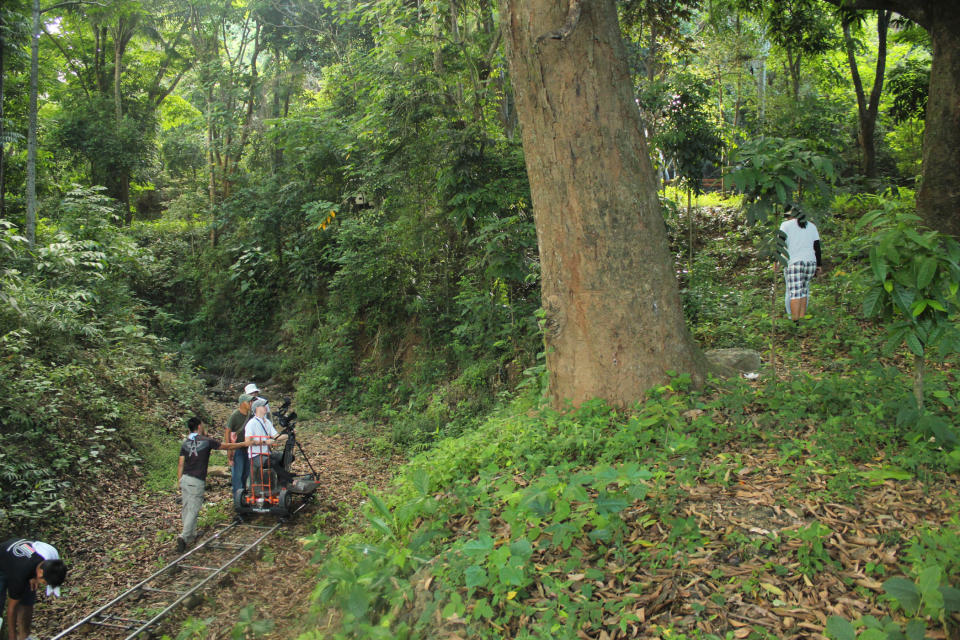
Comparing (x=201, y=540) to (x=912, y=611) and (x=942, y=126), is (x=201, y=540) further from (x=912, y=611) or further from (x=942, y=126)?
(x=942, y=126)

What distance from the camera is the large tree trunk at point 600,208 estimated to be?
18.6 feet

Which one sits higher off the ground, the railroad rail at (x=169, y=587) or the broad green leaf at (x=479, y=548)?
the broad green leaf at (x=479, y=548)

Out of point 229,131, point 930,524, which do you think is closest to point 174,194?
point 229,131

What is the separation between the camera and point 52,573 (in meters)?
5.08

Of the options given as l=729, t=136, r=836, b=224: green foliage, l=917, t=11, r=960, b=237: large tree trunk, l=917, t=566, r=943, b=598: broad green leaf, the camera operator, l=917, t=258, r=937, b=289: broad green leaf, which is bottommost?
the camera operator

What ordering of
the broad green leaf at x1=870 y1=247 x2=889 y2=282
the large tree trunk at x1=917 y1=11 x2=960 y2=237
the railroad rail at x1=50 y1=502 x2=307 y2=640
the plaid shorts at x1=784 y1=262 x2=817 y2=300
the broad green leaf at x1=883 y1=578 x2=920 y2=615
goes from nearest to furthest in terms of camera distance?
the broad green leaf at x1=883 y1=578 x2=920 y2=615 → the broad green leaf at x1=870 y1=247 x2=889 y2=282 → the railroad rail at x1=50 y1=502 x2=307 y2=640 → the plaid shorts at x1=784 y1=262 x2=817 y2=300 → the large tree trunk at x1=917 y1=11 x2=960 y2=237

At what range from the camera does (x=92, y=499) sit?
8.34 m

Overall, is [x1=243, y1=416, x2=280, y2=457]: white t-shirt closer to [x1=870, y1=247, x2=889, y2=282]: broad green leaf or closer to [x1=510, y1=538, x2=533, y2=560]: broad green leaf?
[x1=510, y1=538, x2=533, y2=560]: broad green leaf

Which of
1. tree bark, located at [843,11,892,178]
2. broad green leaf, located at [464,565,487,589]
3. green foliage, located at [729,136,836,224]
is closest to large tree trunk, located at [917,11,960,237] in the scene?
tree bark, located at [843,11,892,178]

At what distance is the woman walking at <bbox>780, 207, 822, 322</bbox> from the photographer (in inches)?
293

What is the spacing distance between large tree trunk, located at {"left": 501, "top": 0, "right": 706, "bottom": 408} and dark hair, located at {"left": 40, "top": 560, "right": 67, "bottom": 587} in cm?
473

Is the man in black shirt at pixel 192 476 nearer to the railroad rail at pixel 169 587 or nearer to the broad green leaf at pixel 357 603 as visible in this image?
the railroad rail at pixel 169 587

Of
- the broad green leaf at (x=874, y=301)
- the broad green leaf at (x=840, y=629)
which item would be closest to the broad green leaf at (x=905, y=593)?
the broad green leaf at (x=840, y=629)

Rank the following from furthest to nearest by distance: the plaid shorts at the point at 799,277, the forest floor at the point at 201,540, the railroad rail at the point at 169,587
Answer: the plaid shorts at the point at 799,277, the forest floor at the point at 201,540, the railroad rail at the point at 169,587
